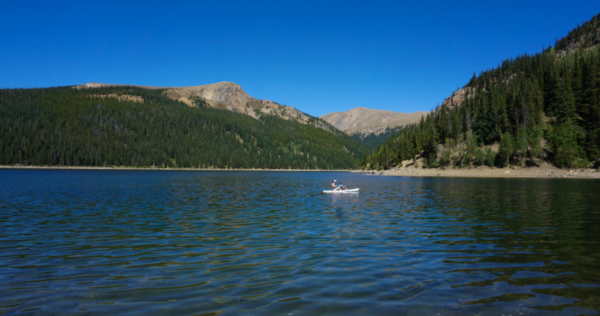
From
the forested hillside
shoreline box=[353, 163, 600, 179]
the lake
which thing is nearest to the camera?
the lake

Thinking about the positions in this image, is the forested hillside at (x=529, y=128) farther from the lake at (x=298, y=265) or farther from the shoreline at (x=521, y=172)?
the lake at (x=298, y=265)

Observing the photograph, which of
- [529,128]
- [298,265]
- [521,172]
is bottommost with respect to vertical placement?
[298,265]

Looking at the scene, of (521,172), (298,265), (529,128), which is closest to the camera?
(298,265)

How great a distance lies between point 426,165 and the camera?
150 m

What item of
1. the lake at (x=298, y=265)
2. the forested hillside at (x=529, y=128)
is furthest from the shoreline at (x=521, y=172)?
the lake at (x=298, y=265)

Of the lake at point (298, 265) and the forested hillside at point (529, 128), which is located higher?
the forested hillside at point (529, 128)

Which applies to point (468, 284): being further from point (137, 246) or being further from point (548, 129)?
point (548, 129)

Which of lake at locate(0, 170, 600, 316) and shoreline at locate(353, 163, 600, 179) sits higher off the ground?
shoreline at locate(353, 163, 600, 179)

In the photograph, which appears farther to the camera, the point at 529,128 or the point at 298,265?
the point at 529,128

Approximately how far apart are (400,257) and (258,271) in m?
6.90

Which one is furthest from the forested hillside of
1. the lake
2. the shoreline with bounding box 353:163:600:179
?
the lake

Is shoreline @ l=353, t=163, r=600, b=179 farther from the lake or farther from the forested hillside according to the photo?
the lake

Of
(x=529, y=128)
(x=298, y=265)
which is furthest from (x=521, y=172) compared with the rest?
(x=298, y=265)

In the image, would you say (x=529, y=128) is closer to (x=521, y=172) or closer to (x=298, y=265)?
(x=521, y=172)
